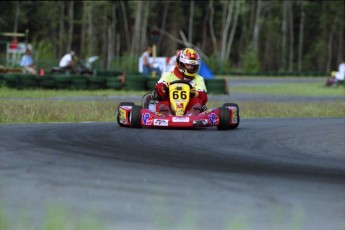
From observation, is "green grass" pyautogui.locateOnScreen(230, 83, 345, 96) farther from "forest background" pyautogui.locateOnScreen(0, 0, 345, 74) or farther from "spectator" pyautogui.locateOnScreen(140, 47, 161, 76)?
"forest background" pyautogui.locateOnScreen(0, 0, 345, 74)

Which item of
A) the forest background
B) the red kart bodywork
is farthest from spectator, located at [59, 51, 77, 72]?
the forest background

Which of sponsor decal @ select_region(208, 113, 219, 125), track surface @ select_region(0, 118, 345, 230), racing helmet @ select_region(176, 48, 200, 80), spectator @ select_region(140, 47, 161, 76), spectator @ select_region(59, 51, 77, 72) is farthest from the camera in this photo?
spectator @ select_region(59, 51, 77, 72)

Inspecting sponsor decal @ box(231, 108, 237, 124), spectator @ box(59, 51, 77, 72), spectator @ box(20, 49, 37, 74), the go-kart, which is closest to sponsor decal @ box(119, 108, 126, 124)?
the go-kart

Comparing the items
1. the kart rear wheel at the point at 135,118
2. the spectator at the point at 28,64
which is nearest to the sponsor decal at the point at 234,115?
the kart rear wheel at the point at 135,118

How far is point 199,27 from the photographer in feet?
308

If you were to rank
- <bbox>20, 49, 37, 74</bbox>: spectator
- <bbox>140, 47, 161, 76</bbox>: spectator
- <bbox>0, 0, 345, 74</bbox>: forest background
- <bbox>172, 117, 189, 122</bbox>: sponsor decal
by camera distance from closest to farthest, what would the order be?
1. <bbox>172, 117, 189, 122</bbox>: sponsor decal
2. <bbox>140, 47, 161, 76</bbox>: spectator
3. <bbox>20, 49, 37, 74</bbox>: spectator
4. <bbox>0, 0, 345, 74</bbox>: forest background

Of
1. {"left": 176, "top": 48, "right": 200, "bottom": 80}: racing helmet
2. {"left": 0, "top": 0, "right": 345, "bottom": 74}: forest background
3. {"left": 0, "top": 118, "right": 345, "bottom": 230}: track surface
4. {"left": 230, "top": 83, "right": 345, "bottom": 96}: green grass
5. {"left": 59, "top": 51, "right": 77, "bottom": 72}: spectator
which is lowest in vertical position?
{"left": 230, "top": 83, "right": 345, "bottom": 96}: green grass

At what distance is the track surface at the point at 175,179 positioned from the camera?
527cm

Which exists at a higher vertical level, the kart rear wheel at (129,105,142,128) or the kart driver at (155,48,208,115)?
the kart driver at (155,48,208,115)

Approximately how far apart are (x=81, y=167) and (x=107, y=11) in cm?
6936

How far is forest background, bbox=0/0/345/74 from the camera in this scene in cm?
7269

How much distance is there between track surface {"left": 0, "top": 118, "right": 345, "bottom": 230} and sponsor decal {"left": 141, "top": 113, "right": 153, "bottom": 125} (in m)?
1.31

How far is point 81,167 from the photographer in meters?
7.05

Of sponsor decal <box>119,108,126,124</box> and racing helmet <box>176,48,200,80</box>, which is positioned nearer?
sponsor decal <box>119,108,126,124</box>
